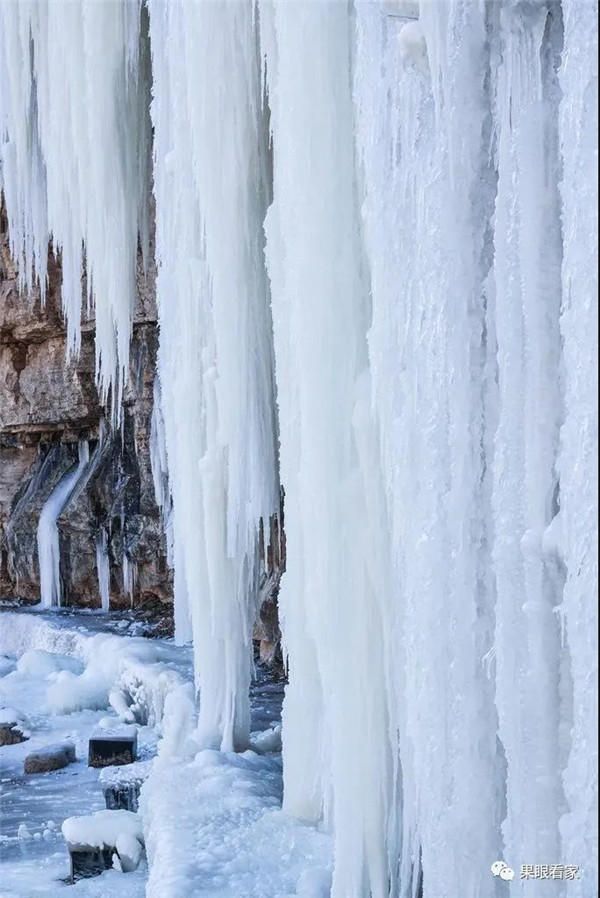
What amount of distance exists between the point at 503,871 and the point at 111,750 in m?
3.72

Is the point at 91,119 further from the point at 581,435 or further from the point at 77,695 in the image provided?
the point at 581,435

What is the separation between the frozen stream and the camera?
4055 mm

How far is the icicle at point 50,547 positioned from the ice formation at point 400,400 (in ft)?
20.6

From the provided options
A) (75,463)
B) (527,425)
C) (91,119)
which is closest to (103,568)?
(75,463)

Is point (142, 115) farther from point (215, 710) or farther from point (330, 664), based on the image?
point (330, 664)

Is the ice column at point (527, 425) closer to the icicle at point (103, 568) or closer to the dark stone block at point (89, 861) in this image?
the dark stone block at point (89, 861)

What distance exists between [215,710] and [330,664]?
82.3 inches

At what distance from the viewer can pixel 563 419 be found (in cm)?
191

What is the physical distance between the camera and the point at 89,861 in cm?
393

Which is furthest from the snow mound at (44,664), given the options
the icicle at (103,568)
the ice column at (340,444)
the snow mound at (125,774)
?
the ice column at (340,444)

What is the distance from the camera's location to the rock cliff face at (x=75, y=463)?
1025cm

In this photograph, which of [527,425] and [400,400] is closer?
[527,425]

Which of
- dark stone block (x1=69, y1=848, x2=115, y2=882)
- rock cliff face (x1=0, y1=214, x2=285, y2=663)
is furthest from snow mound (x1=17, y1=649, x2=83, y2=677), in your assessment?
dark stone block (x1=69, y1=848, x2=115, y2=882)

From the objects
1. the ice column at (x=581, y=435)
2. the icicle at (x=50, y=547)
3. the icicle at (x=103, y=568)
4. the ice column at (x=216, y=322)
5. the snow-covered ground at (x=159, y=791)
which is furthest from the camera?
the icicle at (x=50, y=547)
